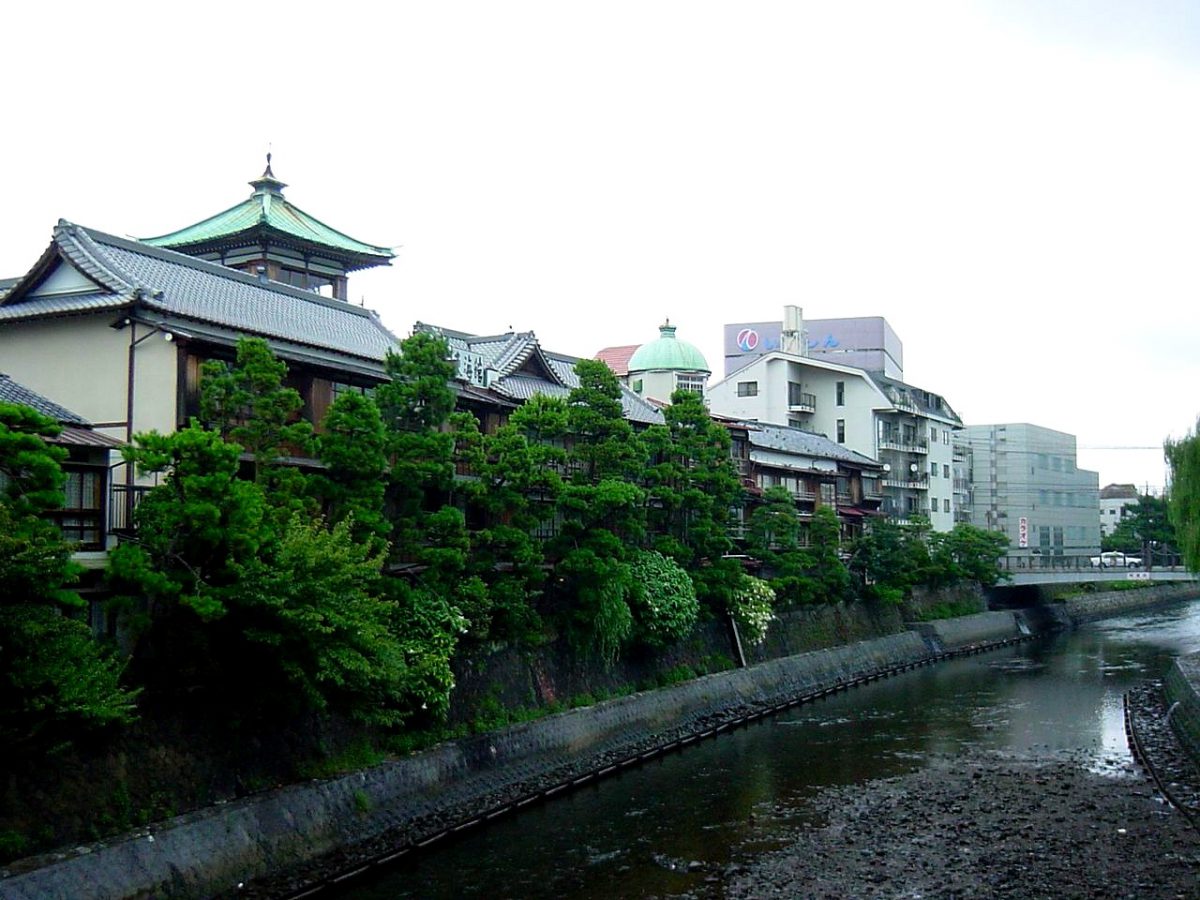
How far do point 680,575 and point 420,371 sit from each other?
14.4 m

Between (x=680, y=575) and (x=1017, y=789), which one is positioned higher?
(x=680, y=575)

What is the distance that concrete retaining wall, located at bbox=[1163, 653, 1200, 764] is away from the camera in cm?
3501

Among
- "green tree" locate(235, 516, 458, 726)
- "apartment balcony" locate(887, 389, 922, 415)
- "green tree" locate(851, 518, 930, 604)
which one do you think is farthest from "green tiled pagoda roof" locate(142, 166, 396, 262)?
"apartment balcony" locate(887, 389, 922, 415)

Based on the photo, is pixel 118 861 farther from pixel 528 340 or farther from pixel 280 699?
pixel 528 340

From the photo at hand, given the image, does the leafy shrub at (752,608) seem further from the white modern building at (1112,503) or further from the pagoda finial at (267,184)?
the white modern building at (1112,503)

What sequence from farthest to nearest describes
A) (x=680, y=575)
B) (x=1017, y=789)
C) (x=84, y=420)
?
(x=680, y=575), (x=1017, y=789), (x=84, y=420)

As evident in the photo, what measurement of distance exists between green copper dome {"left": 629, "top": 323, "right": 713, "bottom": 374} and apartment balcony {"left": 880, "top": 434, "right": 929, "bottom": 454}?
20.9 meters

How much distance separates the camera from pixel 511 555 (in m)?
33.4

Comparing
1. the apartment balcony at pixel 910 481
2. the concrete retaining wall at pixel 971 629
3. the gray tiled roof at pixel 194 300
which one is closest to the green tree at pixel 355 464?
the gray tiled roof at pixel 194 300

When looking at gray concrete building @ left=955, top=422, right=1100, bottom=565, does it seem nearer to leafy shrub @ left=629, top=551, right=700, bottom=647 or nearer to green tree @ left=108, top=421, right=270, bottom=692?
leafy shrub @ left=629, top=551, right=700, bottom=647

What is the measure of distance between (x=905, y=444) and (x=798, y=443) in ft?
62.8

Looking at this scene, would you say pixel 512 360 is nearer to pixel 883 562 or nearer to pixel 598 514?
pixel 598 514

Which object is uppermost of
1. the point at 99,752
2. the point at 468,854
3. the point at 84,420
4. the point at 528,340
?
the point at 528,340

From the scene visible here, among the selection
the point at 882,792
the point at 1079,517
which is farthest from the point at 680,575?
the point at 1079,517
